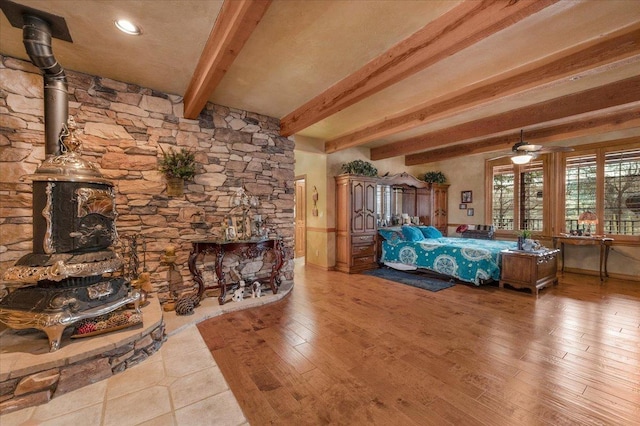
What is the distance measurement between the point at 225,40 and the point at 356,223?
411cm

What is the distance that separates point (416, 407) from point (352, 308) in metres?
1.73

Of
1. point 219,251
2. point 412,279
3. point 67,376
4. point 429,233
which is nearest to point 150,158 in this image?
point 219,251

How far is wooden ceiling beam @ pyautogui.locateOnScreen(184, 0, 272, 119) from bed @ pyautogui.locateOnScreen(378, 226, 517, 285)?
438 cm

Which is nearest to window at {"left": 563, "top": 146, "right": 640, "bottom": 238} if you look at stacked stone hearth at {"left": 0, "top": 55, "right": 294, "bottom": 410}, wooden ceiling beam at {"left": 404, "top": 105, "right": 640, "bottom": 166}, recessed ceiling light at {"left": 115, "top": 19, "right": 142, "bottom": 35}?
wooden ceiling beam at {"left": 404, "top": 105, "right": 640, "bottom": 166}

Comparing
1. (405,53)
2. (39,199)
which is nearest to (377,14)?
(405,53)

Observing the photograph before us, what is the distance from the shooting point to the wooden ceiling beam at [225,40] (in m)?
1.72

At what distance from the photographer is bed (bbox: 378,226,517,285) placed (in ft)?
14.4

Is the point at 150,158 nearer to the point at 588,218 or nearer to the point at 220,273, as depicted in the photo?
the point at 220,273

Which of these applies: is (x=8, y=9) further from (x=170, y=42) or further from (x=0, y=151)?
(x=0, y=151)

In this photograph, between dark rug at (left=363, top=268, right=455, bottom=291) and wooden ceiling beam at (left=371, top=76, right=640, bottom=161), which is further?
dark rug at (left=363, top=268, right=455, bottom=291)

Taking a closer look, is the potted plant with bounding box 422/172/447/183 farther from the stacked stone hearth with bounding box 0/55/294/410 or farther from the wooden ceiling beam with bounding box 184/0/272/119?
the wooden ceiling beam with bounding box 184/0/272/119

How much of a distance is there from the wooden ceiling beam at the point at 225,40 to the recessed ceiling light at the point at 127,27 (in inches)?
19.9

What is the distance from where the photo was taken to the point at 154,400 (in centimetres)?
175

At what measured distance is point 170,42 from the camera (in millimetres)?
2279
